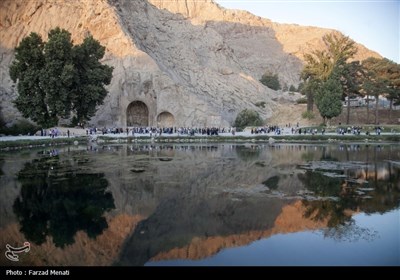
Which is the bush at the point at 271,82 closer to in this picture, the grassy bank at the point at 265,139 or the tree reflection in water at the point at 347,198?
the grassy bank at the point at 265,139

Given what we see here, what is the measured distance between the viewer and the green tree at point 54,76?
40.7m

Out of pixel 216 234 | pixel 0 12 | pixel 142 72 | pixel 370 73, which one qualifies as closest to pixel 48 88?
pixel 142 72

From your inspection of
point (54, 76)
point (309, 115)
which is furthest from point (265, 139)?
point (54, 76)

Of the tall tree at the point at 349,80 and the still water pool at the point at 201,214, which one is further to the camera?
the tall tree at the point at 349,80

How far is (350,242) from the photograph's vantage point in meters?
10.5

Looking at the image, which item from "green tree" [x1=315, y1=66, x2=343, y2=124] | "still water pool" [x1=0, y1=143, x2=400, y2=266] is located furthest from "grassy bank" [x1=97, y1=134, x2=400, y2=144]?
"still water pool" [x1=0, y1=143, x2=400, y2=266]

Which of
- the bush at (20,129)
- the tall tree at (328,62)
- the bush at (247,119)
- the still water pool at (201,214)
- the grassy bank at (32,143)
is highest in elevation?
the tall tree at (328,62)

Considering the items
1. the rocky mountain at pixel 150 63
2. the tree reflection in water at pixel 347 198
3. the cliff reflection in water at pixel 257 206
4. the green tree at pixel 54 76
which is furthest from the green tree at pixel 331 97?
the tree reflection in water at pixel 347 198

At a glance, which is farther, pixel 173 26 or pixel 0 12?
pixel 173 26

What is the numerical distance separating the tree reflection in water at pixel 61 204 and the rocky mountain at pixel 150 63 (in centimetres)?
3555

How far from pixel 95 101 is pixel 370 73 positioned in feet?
112

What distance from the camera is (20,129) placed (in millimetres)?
43562
